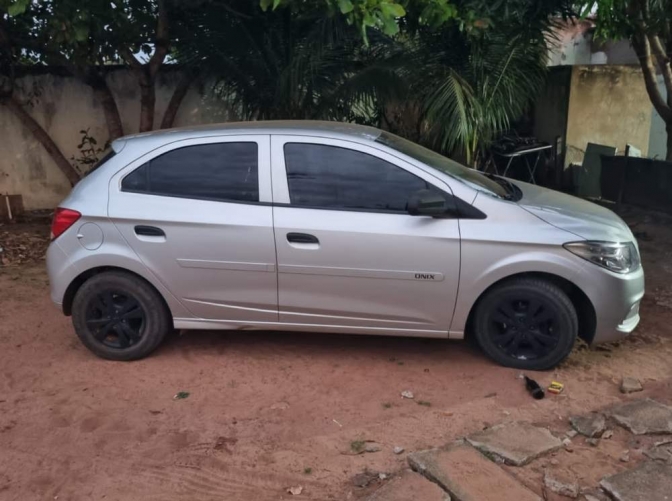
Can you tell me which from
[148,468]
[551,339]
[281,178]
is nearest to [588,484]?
[551,339]

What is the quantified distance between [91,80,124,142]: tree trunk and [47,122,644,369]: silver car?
15.1 feet

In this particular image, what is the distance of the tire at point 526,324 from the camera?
14.4ft

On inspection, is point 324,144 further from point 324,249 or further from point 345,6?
point 345,6

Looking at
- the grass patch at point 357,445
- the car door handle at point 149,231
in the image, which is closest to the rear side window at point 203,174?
the car door handle at point 149,231

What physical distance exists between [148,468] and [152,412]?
616 mm

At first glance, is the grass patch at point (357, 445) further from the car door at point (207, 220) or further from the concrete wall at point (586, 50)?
the concrete wall at point (586, 50)

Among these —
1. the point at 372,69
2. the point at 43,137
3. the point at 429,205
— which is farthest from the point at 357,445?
the point at 43,137

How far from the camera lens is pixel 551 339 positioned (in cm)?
445

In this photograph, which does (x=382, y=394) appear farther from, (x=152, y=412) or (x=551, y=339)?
(x=152, y=412)

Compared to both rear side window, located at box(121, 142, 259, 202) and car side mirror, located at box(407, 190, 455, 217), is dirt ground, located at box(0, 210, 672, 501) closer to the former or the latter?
car side mirror, located at box(407, 190, 455, 217)

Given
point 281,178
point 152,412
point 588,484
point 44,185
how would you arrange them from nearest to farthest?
point 588,484, point 152,412, point 281,178, point 44,185

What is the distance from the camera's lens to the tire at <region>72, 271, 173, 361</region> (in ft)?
15.4

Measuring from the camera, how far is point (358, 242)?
4.38 m

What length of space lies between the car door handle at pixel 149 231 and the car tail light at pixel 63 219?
43 centimetres
